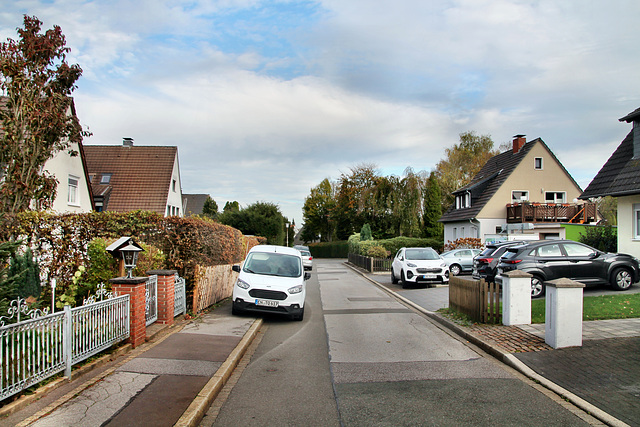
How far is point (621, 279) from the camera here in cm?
1347

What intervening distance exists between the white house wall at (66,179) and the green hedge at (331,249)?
130 feet

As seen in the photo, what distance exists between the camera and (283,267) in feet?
40.6

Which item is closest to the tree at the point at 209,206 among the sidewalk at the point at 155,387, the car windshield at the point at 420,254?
the car windshield at the point at 420,254

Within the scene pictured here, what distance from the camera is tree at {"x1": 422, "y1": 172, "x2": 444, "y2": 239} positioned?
47.1m

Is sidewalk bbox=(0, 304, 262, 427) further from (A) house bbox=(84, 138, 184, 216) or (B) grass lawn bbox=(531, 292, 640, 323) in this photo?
(A) house bbox=(84, 138, 184, 216)

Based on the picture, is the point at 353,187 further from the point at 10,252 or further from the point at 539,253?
the point at 10,252

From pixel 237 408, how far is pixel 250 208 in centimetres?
4719

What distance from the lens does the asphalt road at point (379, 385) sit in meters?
4.91

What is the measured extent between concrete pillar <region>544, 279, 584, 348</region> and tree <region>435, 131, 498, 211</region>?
4882 cm

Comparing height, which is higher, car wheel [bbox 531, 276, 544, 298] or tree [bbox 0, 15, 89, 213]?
tree [bbox 0, 15, 89, 213]

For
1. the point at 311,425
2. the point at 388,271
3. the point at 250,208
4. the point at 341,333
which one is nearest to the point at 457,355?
the point at 341,333

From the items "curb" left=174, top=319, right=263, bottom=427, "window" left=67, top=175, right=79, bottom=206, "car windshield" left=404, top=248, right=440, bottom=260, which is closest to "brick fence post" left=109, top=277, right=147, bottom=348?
"curb" left=174, top=319, right=263, bottom=427

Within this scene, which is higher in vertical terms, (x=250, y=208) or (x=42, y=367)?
(x=250, y=208)

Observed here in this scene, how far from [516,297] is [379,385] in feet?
15.2
